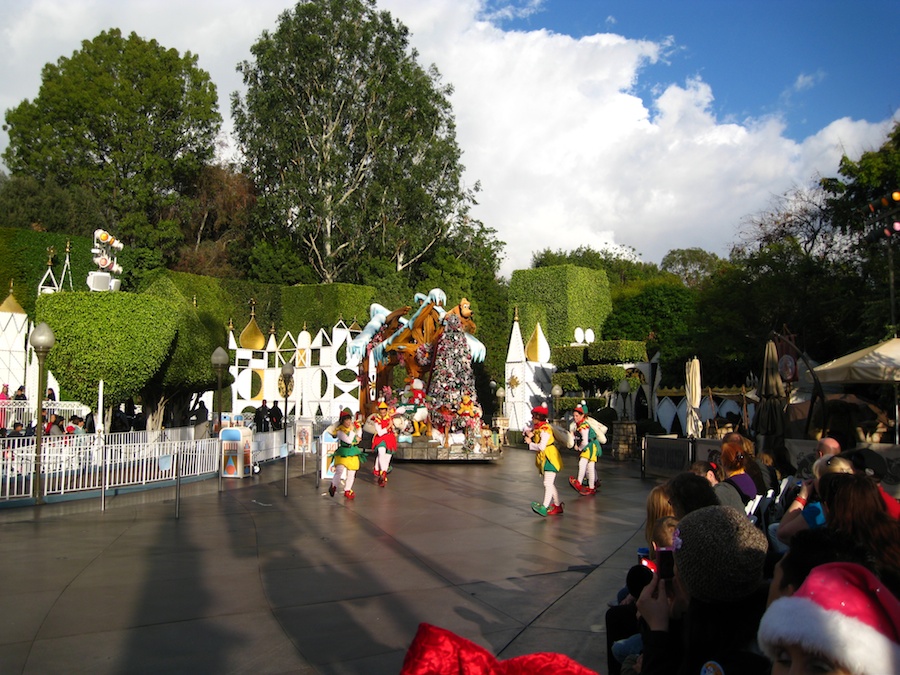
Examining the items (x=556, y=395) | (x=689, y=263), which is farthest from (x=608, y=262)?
(x=556, y=395)

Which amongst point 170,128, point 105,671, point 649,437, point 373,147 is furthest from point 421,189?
point 105,671

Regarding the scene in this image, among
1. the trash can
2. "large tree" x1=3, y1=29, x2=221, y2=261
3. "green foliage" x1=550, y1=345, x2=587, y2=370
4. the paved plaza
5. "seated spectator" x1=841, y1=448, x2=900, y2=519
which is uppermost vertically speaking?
"large tree" x1=3, y1=29, x2=221, y2=261

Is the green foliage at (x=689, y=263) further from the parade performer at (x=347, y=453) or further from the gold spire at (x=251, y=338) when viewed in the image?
the parade performer at (x=347, y=453)

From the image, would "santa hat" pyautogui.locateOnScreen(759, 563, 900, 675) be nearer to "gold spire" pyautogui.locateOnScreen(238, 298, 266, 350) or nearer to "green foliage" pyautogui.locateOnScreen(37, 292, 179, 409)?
"green foliage" pyautogui.locateOnScreen(37, 292, 179, 409)

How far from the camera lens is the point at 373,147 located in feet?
132

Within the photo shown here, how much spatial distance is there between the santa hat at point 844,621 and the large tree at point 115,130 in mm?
36453

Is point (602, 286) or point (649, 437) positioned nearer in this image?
point (649, 437)

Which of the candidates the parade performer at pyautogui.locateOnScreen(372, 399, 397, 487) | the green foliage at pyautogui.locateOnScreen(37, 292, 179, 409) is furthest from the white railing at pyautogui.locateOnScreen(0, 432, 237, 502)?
the parade performer at pyautogui.locateOnScreen(372, 399, 397, 487)

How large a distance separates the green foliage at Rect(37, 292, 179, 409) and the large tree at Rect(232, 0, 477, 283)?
21.2m

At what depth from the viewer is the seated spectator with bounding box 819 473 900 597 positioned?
283 centimetres

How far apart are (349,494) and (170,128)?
2929 centimetres

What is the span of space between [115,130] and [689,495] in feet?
126

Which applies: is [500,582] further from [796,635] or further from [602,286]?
[602,286]

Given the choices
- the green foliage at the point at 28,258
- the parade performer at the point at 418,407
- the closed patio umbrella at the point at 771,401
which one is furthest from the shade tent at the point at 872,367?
the green foliage at the point at 28,258
